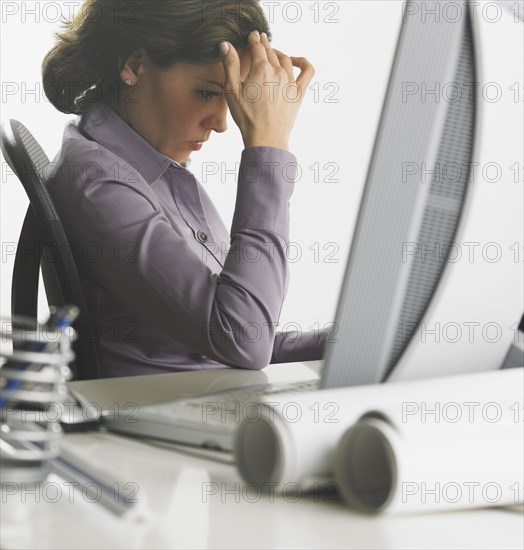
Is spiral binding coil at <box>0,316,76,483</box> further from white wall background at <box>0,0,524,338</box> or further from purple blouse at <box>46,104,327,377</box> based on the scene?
white wall background at <box>0,0,524,338</box>

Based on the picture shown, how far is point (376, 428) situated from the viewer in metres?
0.46

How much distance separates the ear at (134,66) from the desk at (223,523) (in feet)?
3.17

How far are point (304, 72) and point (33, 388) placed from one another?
92 cm

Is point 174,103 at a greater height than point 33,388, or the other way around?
point 174,103

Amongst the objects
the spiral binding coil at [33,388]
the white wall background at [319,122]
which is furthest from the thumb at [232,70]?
the white wall background at [319,122]

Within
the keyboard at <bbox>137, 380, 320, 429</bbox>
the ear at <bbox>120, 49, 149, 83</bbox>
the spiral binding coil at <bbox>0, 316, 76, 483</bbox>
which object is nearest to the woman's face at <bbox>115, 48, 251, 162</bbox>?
the ear at <bbox>120, 49, 149, 83</bbox>

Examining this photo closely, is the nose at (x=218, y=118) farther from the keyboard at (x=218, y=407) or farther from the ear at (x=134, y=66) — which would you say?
the keyboard at (x=218, y=407)

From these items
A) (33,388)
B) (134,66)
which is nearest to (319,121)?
(134,66)

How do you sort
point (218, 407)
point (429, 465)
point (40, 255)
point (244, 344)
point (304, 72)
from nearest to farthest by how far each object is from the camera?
point (429, 465)
point (218, 407)
point (244, 344)
point (40, 255)
point (304, 72)

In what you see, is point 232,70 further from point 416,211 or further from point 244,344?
point 416,211

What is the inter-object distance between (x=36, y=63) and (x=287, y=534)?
359cm

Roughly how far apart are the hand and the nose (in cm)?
12

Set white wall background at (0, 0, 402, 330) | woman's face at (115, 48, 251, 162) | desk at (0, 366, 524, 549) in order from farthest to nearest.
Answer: white wall background at (0, 0, 402, 330), woman's face at (115, 48, 251, 162), desk at (0, 366, 524, 549)

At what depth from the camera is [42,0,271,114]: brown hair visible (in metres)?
1.27
